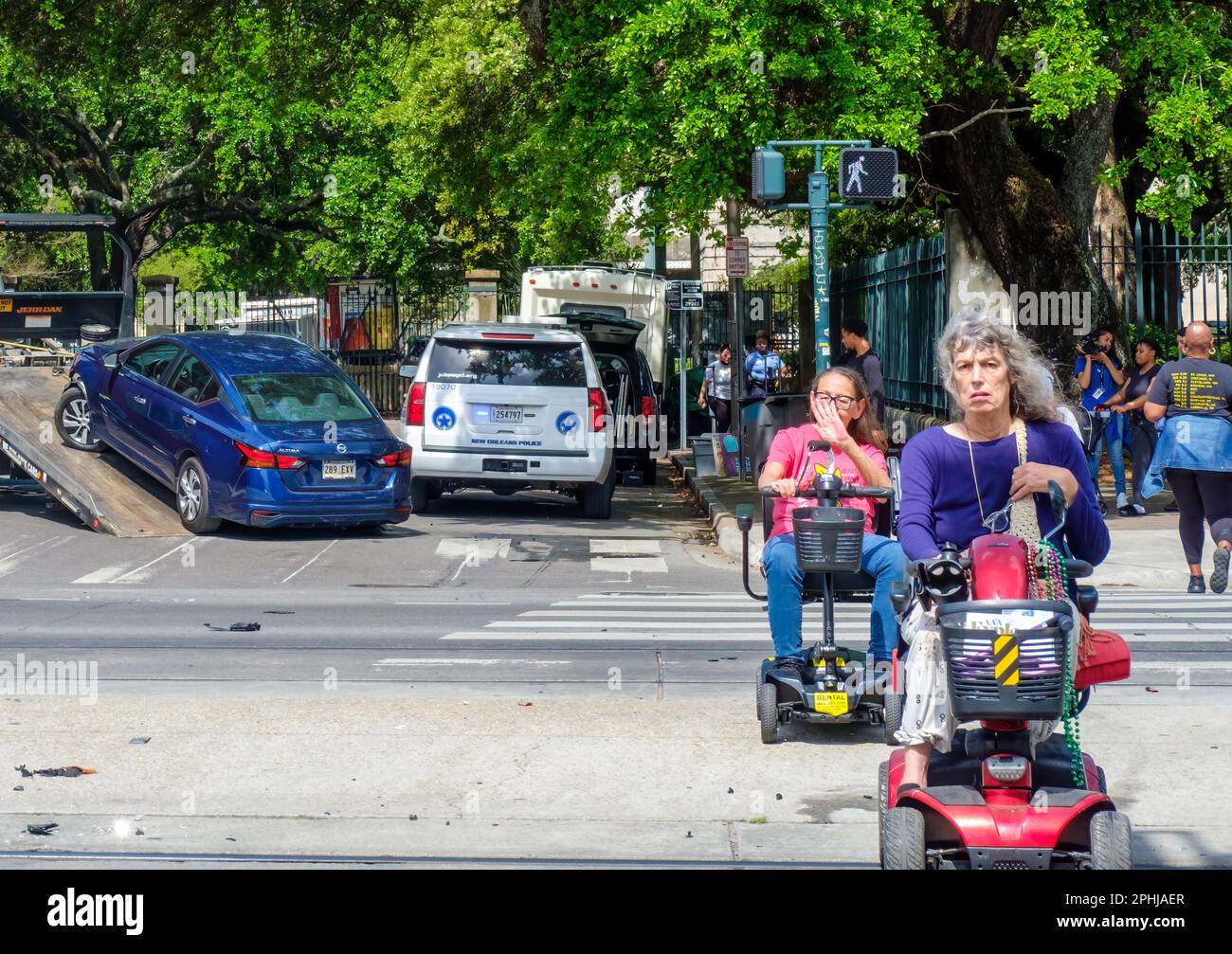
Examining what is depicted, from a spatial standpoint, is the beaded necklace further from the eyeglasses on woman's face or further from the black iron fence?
the black iron fence

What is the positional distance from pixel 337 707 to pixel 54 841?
99.1 inches

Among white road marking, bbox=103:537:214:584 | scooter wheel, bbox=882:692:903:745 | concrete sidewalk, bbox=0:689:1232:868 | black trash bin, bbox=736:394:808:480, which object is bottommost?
white road marking, bbox=103:537:214:584

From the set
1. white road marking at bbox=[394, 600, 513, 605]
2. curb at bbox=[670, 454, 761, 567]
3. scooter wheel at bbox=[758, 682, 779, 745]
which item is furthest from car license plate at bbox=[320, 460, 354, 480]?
scooter wheel at bbox=[758, 682, 779, 745]

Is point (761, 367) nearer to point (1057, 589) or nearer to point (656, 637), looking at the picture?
point (656, 637)

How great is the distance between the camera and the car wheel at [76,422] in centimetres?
1784

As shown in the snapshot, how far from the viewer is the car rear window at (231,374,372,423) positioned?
53.9 ft

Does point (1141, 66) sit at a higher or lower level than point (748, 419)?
higher

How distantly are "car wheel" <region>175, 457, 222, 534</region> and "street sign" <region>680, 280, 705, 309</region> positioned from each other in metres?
12.9

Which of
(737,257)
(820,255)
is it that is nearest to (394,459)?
(820,255)

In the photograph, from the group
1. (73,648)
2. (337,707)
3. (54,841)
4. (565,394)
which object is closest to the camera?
(54,841)

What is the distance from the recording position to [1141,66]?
19.7 metres

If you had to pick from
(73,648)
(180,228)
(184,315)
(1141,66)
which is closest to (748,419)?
(1141,66)

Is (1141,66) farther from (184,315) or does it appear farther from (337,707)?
(184,315)

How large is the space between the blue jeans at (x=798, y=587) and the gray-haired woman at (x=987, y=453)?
2.35 metres
